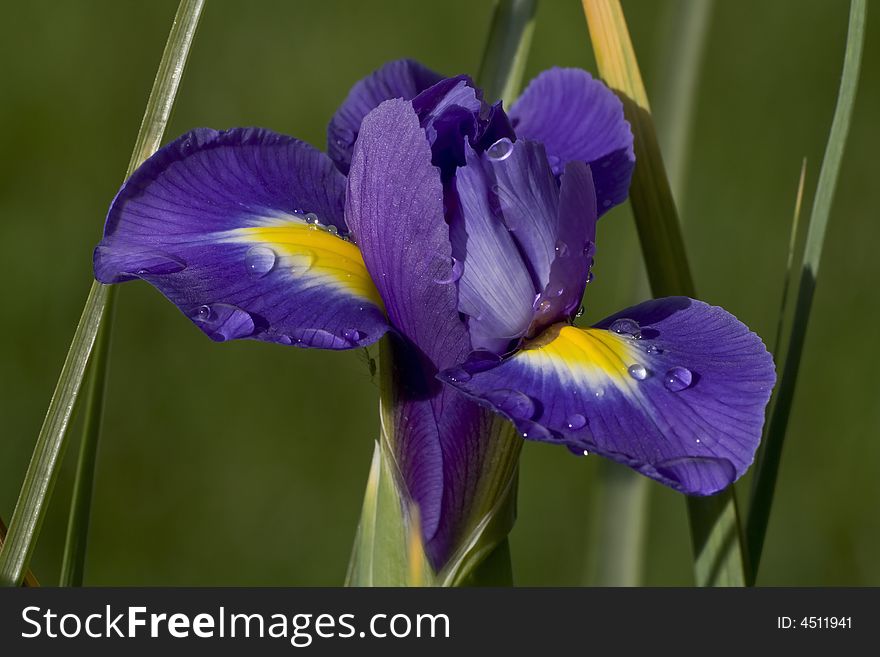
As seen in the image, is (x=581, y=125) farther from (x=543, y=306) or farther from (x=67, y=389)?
(x=67, y=389)

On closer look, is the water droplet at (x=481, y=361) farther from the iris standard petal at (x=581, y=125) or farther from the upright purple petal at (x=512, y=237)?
the iris standard petal at (x=581, y=125)

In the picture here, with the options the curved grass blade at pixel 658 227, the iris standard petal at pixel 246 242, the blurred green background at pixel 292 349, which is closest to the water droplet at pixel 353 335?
the iris standard petal at pixel 246 242

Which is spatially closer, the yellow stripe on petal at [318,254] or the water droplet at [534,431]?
the water droplet at [534,431]

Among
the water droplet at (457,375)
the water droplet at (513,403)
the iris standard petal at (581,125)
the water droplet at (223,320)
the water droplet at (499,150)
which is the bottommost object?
the water droplet at (513,403)

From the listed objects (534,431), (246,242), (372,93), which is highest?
(372,93)

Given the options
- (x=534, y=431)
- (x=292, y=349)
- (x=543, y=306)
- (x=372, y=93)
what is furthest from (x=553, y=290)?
(x=292, y=349)

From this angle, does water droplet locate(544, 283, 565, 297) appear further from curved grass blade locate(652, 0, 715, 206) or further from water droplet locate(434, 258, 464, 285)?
curved grass blade locate(652, 0, 715, 206)
